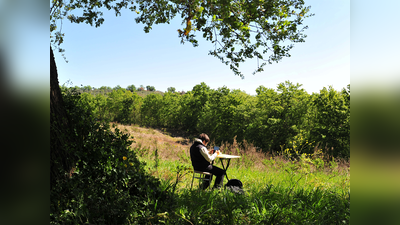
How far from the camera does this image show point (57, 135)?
241cm

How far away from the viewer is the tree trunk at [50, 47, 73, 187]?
237 centimetres

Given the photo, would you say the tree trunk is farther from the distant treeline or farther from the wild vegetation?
the distant treeline

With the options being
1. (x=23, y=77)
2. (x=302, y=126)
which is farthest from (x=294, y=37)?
(x=302, y=126)

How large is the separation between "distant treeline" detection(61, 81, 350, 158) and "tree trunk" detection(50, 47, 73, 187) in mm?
710

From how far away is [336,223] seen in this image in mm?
2730

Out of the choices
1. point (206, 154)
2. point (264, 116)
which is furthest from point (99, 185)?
point (264, 116)

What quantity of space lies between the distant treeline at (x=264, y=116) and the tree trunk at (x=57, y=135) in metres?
0.71

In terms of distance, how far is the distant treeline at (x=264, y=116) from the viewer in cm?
1416

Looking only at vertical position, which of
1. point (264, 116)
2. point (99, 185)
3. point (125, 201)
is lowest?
point (125, 201)

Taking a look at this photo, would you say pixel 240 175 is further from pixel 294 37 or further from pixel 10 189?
pixel 10 189

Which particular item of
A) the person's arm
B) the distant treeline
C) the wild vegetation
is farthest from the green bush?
the person's arm

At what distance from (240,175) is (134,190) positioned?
3.47 metres

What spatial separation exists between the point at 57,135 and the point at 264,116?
1769cm

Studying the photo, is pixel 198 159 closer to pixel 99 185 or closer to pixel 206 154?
pixel 206 154
